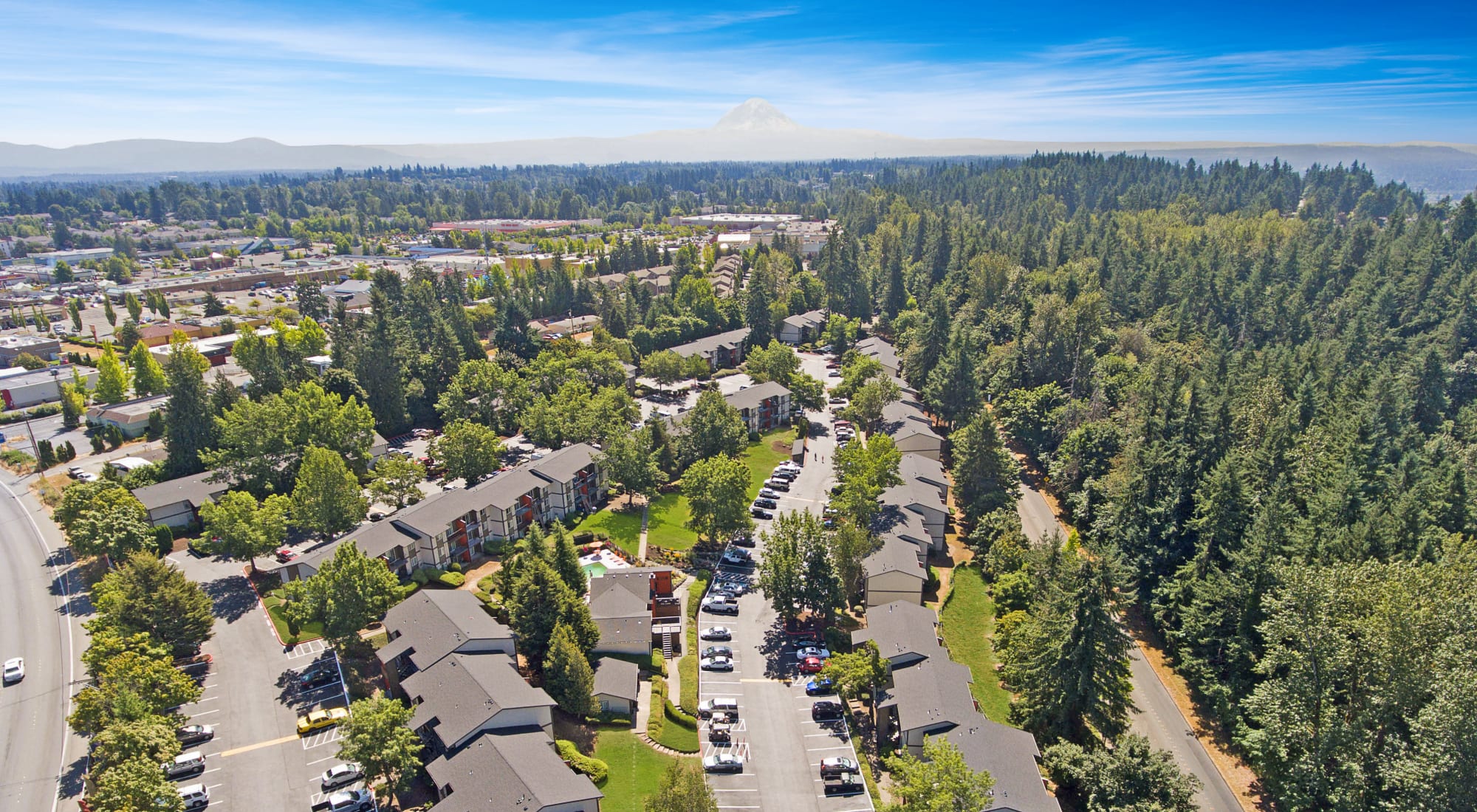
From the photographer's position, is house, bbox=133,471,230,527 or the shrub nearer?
the shrub

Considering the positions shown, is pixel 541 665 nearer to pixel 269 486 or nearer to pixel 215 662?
pixel 215 662

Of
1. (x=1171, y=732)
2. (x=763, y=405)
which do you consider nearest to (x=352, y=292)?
(x=763, y=405)

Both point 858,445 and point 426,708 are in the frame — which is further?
point 858,445

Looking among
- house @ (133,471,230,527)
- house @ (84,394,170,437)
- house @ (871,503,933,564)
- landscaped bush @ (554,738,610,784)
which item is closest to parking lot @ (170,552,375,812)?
landscaped bush @ (554,738,610,784)

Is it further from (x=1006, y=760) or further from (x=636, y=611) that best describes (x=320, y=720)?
(x=1006, y=760)

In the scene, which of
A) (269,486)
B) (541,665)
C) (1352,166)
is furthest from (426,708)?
(1352,166)

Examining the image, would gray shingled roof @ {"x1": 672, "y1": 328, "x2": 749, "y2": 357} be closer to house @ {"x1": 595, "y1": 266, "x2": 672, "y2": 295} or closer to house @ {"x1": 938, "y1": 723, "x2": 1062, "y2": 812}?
house @ {"x1": 595, "y1": 266, "x2": 672, "y2": 295}
